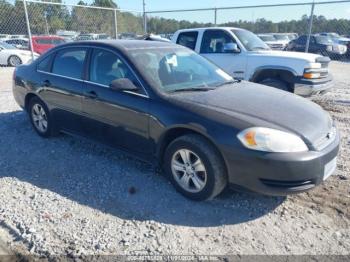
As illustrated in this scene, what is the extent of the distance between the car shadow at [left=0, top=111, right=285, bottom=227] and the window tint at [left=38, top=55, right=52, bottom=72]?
1.10m

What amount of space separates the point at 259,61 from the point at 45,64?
429 cm

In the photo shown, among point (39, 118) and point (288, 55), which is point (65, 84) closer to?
point (39, 118)

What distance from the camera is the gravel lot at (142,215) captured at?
2857mm

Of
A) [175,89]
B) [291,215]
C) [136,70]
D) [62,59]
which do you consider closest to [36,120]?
[62,59]

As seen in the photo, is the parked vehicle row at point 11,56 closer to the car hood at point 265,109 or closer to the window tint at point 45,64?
the window tint at point 45,64

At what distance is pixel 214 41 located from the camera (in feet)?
25.7

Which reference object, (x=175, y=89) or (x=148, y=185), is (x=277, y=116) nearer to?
(x=175, y=89)

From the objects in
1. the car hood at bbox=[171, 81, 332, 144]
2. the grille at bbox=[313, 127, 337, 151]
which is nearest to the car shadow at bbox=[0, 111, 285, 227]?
the grille at bbox=[313, 127, 337, 151]

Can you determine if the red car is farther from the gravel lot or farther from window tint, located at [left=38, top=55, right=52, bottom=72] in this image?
the gravel lot

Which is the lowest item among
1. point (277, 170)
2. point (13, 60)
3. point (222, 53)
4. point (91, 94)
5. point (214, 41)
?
point (13, 60)

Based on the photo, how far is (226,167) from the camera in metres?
3.17

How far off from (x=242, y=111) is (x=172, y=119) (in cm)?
71

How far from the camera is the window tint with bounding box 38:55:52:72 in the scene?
5.06 meters

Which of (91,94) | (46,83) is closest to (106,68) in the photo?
(91,94)
